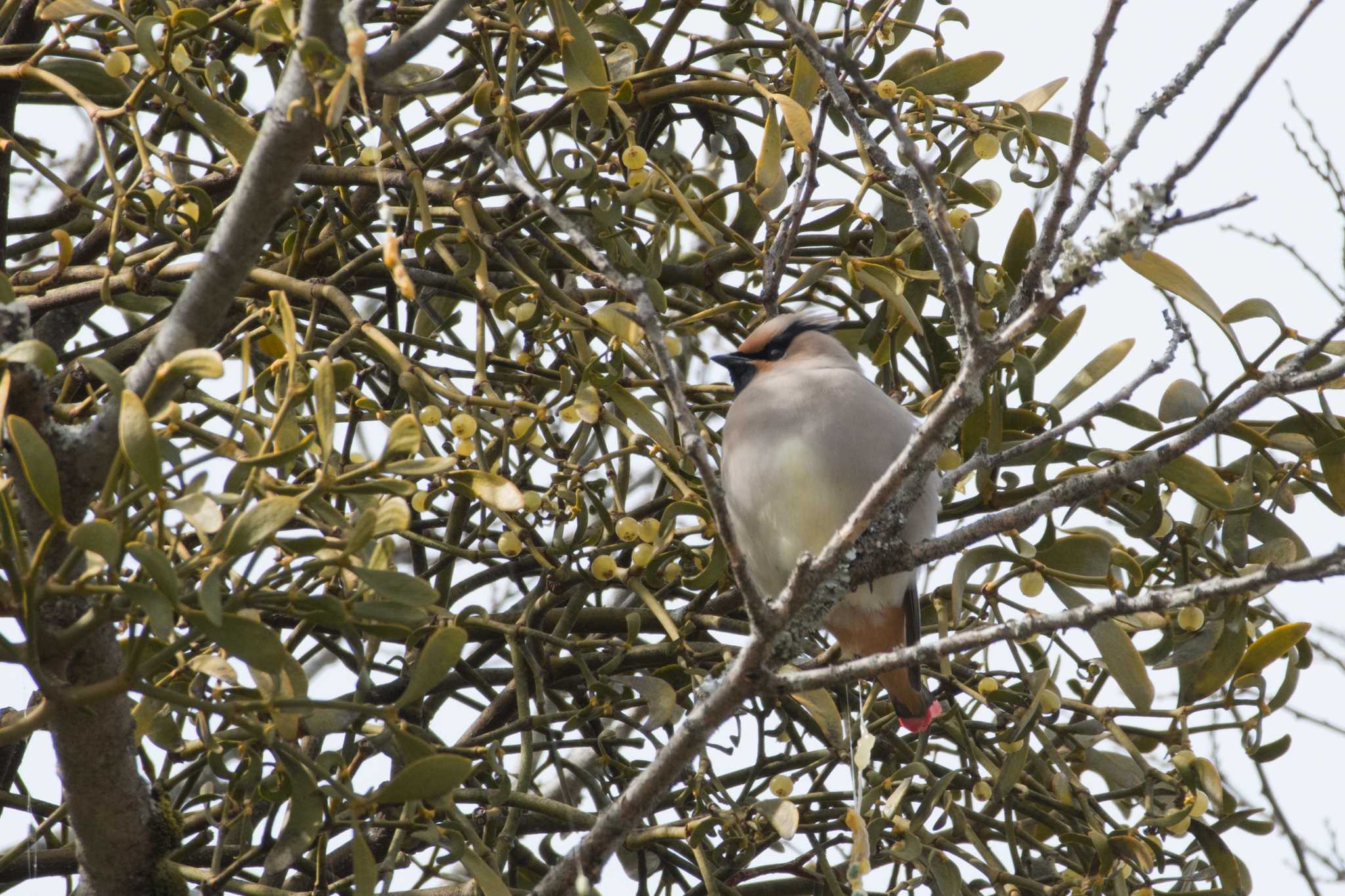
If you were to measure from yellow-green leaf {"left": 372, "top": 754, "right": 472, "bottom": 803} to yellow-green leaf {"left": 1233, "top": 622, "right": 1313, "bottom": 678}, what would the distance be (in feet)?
3.50

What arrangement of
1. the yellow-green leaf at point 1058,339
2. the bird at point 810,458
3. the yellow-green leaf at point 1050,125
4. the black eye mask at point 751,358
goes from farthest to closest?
the black eye mask at point 751,358 < the bird at point 810,458 < the yellow-green leaf at point 1050,125 < the yellow-green leaf at point 1058,339

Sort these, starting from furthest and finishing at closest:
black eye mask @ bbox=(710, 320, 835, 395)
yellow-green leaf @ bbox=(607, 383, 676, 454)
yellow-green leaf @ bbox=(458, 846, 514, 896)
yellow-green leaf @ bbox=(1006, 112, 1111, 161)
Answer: black eye mask @ bbox=(710, 320, 835, 395), yellow-green leaf @ bbox=(1006, 112, 1111, 161), yellow-green leaf @ bbox=(607, 383, 676, 454), yellow-green leaf @ bbox=(458, 846, 514, 896)

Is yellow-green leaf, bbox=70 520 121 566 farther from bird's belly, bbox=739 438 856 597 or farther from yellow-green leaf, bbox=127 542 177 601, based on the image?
bird's belly, bbox=739 438 856 597

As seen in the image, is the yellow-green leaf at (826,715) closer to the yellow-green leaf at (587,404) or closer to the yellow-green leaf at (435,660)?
the yellow-green leaf at (587,404)

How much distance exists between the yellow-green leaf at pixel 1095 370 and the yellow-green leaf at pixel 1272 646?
1.37ft

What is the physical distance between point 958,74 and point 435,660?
1160 mm

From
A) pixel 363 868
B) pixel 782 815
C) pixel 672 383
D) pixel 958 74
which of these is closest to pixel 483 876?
pixel 363 868

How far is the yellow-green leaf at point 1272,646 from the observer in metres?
1.82

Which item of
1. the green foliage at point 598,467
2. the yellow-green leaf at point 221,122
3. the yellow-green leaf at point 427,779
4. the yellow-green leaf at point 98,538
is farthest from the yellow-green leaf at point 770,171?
the yellow-green leaf at point 98,538

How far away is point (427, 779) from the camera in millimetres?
1494

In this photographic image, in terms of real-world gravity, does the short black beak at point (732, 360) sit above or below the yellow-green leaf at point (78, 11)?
below

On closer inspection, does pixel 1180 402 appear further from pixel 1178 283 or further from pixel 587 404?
pixel 587 404

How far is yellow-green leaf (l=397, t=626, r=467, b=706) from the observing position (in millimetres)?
1512

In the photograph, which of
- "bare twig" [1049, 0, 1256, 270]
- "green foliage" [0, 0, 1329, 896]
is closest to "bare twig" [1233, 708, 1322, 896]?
"green foliage" [0, 0, 1329, 896]
